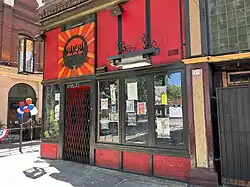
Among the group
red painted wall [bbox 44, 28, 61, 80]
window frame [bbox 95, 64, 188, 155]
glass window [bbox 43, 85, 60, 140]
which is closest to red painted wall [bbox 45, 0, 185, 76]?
window frame [bbox 95, 64, 188, 155]

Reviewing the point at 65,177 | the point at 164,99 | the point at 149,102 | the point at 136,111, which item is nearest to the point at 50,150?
the point at 65,177

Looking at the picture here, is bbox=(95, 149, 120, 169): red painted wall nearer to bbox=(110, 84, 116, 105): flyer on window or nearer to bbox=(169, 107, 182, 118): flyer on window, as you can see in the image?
bbox=(110, 84, 116, 105): flyer on window

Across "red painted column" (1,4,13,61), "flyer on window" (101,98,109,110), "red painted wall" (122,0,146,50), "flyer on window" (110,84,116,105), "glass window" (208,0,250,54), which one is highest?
"red painted column" (1,4,13,61)

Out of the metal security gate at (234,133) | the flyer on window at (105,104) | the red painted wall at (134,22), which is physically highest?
the red painted wall at (134,22)

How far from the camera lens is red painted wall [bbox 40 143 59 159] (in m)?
7.52

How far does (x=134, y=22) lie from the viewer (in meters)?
6.04

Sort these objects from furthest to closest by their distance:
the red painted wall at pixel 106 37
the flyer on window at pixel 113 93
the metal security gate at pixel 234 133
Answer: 1. the red painted wall at pixel 106 37
2. the flyer on window at pixel 113 93
3. the metal security gate at pixel 234 133

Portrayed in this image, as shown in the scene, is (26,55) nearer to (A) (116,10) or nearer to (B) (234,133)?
(A) (116,10)

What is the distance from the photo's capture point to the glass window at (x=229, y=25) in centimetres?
441

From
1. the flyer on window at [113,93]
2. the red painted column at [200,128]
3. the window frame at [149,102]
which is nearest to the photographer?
the red painted column at [200,128]

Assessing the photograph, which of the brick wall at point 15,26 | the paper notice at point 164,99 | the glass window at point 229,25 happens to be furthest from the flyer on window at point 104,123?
the brick wall at point 15,26

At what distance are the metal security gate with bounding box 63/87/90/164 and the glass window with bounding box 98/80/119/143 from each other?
1.82 ft

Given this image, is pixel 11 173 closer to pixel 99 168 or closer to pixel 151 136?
pixel 99 168

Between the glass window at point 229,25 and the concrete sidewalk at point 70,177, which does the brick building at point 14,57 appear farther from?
the glass window at point 229,25
